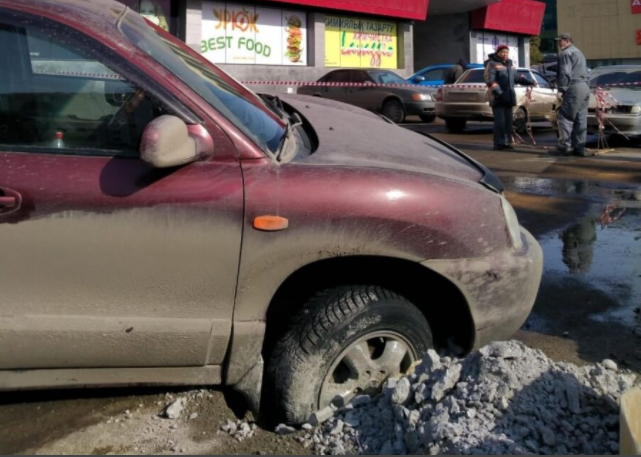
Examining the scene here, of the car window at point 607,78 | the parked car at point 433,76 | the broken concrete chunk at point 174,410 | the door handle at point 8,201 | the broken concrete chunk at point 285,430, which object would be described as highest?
the parked car at point 433,76

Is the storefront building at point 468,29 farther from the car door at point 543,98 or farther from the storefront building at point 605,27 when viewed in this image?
the storefront building at point 605,27

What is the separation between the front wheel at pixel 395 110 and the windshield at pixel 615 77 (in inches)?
229

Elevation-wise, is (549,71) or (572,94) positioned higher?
(549,71)

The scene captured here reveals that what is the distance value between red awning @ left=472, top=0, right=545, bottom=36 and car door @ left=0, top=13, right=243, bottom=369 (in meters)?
32.0

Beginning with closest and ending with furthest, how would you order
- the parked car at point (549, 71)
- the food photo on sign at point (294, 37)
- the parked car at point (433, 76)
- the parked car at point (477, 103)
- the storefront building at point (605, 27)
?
the parked car at point (477, 103)
the parked car at point (549, 71)
the parked car at point (433, 76)
the food photo on sign at point (294, 37)
the storefront building at point (605, 27)

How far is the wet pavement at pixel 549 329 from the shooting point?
3.26m

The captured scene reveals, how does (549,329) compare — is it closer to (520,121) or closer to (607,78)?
(607,78)

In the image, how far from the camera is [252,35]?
24.0 metres

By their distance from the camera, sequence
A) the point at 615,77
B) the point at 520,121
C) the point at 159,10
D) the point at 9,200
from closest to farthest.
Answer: the point at 9,200
the point at 615,77
the point at 520,121
the point at 159,10

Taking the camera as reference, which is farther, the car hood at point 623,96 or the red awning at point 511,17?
the red awning at point 511,17

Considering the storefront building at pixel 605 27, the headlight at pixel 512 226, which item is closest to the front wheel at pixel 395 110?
the headlight at pixel 512 226

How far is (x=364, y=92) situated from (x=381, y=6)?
8167 mm

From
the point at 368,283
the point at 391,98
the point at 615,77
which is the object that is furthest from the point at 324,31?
the point at 368,283

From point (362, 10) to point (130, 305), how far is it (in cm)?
2489
